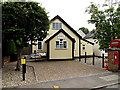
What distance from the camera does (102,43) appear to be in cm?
862

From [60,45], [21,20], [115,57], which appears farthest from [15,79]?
[60,45]

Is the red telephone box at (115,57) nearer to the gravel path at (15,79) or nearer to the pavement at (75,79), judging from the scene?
the pavement at (75,79)

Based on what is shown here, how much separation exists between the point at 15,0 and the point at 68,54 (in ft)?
31.0

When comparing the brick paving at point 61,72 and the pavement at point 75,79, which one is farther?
the brick paving at point 61,72

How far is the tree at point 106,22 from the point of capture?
7.97 metres

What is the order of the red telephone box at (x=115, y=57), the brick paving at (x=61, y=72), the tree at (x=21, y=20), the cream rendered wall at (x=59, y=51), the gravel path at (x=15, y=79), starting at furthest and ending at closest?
Answer: the cream rendered wall at (x=59, y=51) → the red telephone box at (x=115, y=57) → the tree at (x=21, y=20) → the brick paving at (x=61, y=72) → the gravel path at (x=15, y=79)

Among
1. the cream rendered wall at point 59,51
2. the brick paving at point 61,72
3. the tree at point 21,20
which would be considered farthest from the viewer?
the cream rendered wall at point 59,51

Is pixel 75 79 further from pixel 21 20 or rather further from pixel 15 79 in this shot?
pixel 21 20

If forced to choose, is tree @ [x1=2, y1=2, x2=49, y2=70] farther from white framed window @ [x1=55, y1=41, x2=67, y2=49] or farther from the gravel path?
white framed window @ [x1=55, y1=41, x2=67, y2=49]

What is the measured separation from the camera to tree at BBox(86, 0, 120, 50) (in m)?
7.97

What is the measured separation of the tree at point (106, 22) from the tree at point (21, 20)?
16.6 feet

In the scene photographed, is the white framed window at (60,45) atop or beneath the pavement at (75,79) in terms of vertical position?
Result: atop

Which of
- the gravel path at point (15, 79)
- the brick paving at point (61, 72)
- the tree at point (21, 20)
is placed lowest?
the brick paving at point (61, 72)

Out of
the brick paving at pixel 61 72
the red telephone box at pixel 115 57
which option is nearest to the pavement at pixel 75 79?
the brick paving at pixel 61 72
